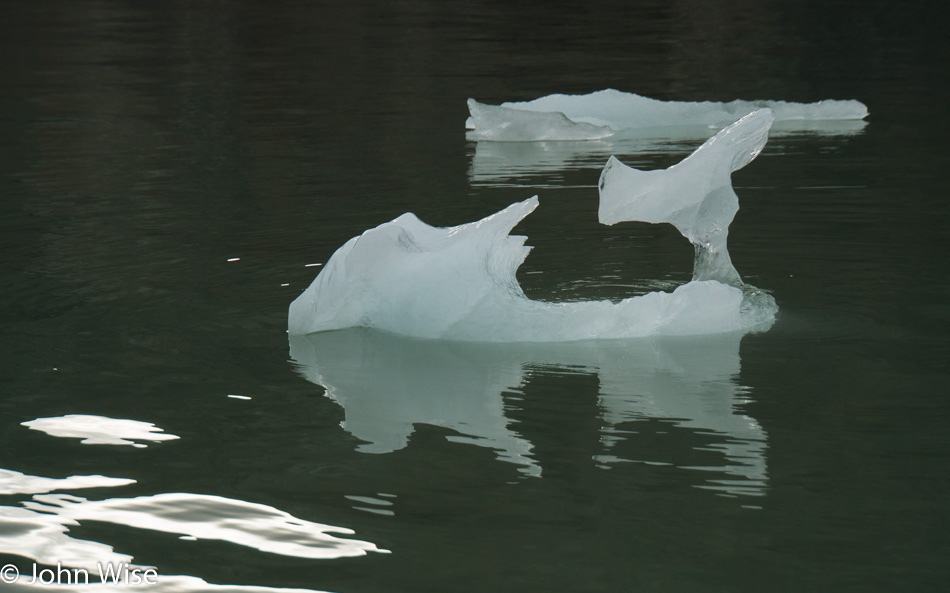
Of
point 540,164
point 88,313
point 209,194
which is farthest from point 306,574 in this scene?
point 540,164

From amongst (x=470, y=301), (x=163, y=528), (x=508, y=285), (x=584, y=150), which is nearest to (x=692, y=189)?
(x=508, y=285)

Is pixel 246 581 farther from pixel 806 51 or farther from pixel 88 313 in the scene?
pixel 806 51

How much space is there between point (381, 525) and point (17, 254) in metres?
4.24

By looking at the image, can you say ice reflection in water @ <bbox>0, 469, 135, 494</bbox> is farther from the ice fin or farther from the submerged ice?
the ice fin

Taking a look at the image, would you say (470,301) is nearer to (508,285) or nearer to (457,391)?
(508,285)

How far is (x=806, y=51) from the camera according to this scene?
63.1ft

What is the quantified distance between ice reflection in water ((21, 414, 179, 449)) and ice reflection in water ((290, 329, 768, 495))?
0.66 meters

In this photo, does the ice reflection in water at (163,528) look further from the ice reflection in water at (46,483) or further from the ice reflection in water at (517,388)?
the ice reflection in water at (517,388)

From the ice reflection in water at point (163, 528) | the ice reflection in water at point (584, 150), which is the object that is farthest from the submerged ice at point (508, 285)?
the ice reflection in water at point (584, 150)

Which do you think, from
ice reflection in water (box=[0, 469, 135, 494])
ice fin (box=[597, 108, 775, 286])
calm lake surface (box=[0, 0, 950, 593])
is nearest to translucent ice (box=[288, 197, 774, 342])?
calm lake surface (box=[0, 0, 950, 593])

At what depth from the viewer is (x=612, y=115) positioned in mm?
12320

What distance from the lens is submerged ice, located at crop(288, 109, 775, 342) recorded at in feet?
17.7

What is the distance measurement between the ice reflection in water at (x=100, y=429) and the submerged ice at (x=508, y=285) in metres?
1.17

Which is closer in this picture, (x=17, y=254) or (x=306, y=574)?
(x=306, y=574)
